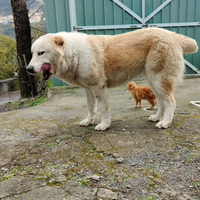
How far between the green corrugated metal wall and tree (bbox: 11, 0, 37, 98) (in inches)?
32.4

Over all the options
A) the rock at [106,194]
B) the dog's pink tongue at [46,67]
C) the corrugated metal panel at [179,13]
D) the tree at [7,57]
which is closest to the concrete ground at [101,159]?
the rock at [106,194]

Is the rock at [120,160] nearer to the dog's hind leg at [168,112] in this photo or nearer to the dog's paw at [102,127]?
the dog's paw at [102,127]

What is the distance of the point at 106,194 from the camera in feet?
4.78

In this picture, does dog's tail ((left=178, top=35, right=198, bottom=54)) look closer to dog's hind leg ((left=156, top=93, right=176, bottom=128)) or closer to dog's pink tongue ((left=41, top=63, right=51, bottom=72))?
dog's hind leg ((left=156, top=93, right=176, bottom=128))

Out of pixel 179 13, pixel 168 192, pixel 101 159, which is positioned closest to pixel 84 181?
pixel 101 159

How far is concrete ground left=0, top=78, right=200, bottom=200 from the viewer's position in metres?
1.49

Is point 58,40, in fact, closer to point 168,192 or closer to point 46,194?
point 46,194

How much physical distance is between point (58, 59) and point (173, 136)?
1.91 metres

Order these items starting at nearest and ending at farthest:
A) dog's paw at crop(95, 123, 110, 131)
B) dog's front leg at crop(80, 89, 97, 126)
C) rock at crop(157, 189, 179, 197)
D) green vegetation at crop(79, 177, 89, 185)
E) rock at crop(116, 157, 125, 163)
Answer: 1. rock at crop(157, 189, 179, 197)
2. green vegetation at crop(79, 177, 89, 185)
3. rock at crop(116, 157, 125, 163)
4. dog's paw at crop(95, 123, 110, 131)
5. dog's front leg at crop(80, 89, 97, 126)

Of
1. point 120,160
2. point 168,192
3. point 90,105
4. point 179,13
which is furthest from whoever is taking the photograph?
point 179,13

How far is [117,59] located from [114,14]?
487 cm

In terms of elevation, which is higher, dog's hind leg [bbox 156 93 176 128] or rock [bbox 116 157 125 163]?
dog's hind leg [bbox 156 93 176 128]

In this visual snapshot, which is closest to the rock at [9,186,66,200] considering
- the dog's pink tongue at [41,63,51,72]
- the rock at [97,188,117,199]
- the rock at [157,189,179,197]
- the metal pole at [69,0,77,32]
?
the rock at [97,188,117,199]

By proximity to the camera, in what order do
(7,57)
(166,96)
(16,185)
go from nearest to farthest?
(16,185), (166,96), (7,57)
